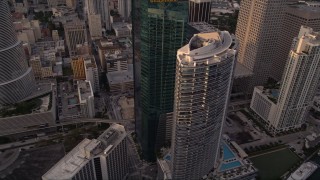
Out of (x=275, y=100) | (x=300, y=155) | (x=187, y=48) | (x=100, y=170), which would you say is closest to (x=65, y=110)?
(x=100, y=170)

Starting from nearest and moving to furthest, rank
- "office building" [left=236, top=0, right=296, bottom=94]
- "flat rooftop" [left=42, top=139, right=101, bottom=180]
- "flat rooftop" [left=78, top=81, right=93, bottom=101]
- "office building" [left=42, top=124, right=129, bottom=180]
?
"flat rooftop" [left=42, top=139, right=101, bottom=180] < "office building" [left=42, top=124, right=129, bottom=180] < "office building" [left=236, top=0, right=296, bottom=94] < "flat rooftop" [left=78, top=81, right=93, bottom=101]

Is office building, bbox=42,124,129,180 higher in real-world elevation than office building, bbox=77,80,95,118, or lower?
higher

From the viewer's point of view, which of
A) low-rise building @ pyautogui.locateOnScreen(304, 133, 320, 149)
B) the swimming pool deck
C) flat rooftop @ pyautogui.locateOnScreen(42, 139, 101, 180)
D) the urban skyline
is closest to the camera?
flat rooftop @ pyautogui.locateOnScreen(42, 139, 101, 180)

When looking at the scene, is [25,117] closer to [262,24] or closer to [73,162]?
[73,162]

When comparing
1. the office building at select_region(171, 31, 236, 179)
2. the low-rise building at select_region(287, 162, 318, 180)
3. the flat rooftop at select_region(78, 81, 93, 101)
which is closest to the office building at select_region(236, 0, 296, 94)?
the low-rise building at select_region(287, 162, 318, 180)

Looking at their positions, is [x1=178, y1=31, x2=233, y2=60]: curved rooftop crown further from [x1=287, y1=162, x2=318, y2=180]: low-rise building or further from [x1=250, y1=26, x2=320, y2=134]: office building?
[x1=287, y1=162, x2=318, y2=180]: low-rise building

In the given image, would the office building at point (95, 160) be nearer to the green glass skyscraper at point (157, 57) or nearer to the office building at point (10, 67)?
the green glass skyscraper at point (157, 57)

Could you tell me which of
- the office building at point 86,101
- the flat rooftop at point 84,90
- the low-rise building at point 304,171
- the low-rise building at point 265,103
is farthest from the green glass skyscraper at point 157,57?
the low-rise building at point 265,103
